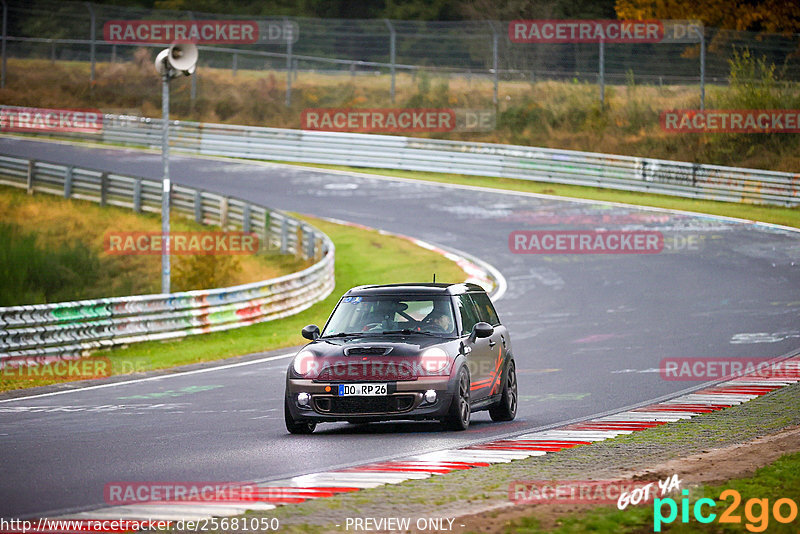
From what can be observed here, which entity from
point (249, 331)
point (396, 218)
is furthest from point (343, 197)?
point (249, 331)

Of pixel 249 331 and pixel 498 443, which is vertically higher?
pixel 498 443

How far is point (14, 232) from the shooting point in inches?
1300

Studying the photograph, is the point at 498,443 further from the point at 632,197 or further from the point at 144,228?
the point at 632,197

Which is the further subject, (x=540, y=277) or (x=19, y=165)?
(x=19, y=165)

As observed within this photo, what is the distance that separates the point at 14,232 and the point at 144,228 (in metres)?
3.81

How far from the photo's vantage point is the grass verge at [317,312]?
1933cm

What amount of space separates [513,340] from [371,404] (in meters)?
8.98

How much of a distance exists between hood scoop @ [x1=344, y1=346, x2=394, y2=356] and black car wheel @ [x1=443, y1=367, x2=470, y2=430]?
74 cm

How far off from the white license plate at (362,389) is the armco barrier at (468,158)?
2684cm

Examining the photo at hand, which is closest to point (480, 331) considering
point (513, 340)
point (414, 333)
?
point (414, 333)

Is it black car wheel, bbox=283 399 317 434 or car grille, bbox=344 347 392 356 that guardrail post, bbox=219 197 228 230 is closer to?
black car wheel, bbox=283 399 317 434

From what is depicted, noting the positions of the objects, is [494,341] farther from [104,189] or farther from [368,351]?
[104,189]

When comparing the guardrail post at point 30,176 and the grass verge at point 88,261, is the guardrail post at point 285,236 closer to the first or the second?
the grass verge at point 88,261

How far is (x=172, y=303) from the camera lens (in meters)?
21.1
